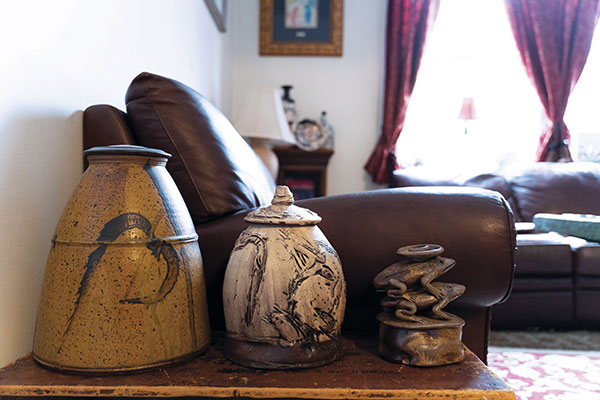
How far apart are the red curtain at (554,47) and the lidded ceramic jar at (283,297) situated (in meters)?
3.73

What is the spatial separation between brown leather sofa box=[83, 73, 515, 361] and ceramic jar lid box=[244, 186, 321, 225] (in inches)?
6.7

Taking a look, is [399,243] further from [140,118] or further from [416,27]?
[416,27]

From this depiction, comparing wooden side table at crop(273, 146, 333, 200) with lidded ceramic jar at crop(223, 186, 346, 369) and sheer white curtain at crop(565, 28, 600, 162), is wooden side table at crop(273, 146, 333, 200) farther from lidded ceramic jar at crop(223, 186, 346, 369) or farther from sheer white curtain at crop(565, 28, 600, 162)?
lidded ceramic jar at crop(223, 186, 346, 369)

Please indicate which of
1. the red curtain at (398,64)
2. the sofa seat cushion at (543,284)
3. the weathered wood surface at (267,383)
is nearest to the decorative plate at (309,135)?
the red curtain at (398,64)

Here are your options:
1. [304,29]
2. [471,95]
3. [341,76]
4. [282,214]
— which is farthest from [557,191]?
[282,214]

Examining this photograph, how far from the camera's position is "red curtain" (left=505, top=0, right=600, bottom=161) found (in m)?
Result: 3.99

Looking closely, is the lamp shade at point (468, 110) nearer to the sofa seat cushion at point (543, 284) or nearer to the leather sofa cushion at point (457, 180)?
the leather sofa cushion at point (457, 180)

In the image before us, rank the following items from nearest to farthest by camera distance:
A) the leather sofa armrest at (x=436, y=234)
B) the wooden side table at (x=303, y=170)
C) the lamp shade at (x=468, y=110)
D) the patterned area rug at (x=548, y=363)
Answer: the leather sofa armrest at (x=436, y=234) → the patterned area rug at (x=548, y=363) → the lamp shade at (x=468, y=110) → the wooden side table at (x=303, y=170)

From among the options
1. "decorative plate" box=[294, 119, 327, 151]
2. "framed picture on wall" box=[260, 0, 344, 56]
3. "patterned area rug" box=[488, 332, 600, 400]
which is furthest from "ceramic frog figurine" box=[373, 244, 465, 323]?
"framed picture on wall" box=[260, 0, 344, 56]

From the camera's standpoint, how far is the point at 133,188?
2.58ft

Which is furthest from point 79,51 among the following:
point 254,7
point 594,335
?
point 254,7

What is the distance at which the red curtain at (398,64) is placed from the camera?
411 cm

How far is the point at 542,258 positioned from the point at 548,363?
0.57 meters

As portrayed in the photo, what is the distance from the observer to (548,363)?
6.06 ft
